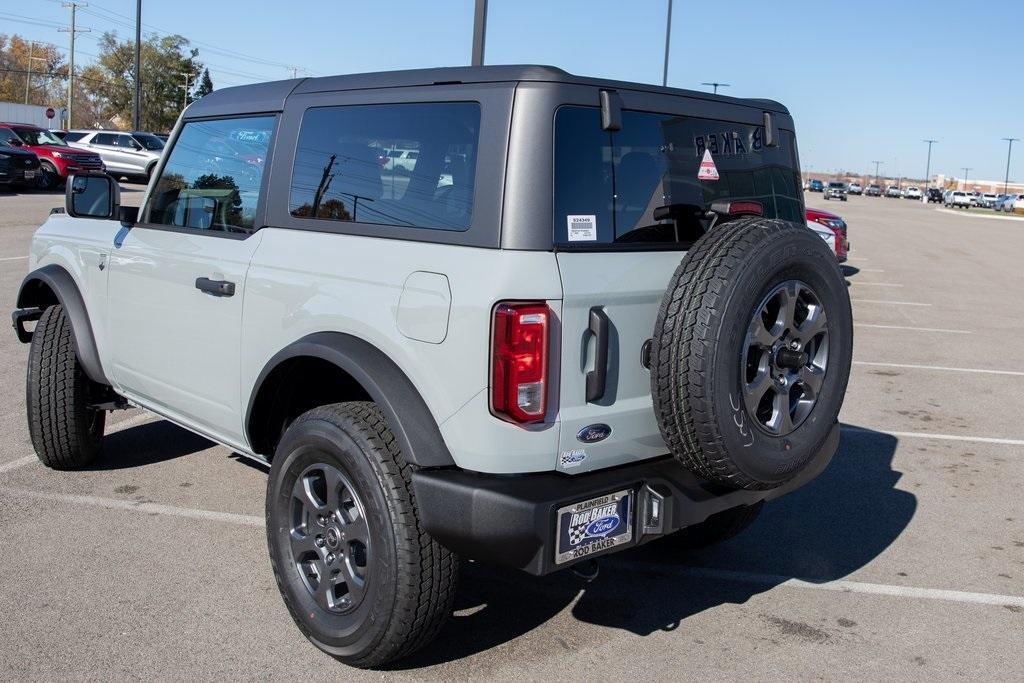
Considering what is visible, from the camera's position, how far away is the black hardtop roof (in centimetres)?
320

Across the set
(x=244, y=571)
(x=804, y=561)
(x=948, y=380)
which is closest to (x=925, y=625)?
(x=804, y=561)

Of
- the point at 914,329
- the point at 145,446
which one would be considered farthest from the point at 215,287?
the point at 914,329

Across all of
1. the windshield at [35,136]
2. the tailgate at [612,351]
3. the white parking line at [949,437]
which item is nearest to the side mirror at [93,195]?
the tailgate at [612,351]

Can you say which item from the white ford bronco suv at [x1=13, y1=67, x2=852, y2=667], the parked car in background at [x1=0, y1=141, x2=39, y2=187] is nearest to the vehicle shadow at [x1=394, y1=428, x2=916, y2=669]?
the white ford bronco suv at [x1=13, y1=67, x2=852, y2=667]

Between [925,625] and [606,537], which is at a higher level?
[606,537]

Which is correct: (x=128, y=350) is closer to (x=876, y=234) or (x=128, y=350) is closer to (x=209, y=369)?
(x=209, y=369)

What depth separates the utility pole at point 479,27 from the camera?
385 inches

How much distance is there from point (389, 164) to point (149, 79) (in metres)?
84.5

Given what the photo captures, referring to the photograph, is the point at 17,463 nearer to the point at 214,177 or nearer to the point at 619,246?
the point at 214,177

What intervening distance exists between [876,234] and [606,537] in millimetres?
31610

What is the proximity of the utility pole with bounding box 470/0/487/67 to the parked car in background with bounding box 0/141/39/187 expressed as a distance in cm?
2063

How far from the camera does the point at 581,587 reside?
14.1 feet

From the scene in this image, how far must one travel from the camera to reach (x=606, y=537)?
10.4 ft

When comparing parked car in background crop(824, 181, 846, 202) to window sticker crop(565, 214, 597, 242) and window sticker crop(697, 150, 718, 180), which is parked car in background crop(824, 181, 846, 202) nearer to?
window sticker crop(697, 150, 718, 180)
